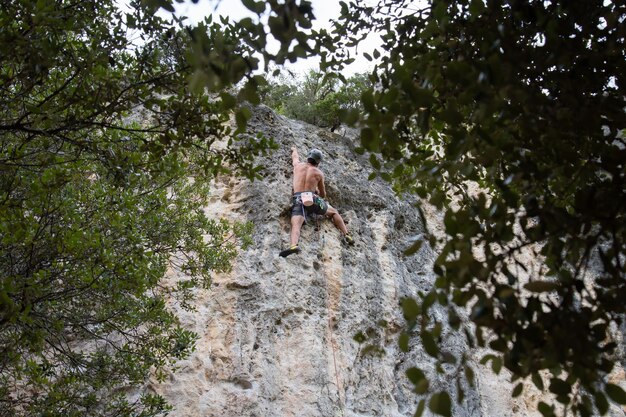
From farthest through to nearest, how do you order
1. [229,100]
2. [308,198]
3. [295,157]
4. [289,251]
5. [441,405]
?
[295,157] → [308,198] → [289,251] → [229,100] → [441,405]

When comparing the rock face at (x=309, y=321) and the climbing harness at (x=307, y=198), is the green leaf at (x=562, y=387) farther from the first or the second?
the climbing harness at (x=307, y=198)

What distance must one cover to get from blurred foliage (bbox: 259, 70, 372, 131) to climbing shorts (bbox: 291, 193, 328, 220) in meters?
3.79

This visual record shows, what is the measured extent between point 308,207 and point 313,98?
24.4ft

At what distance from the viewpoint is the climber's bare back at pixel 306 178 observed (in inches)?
379

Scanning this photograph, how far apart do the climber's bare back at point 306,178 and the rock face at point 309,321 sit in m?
0.25

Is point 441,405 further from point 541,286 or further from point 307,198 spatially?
point 307,198

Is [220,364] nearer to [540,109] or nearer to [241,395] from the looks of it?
[241,395]

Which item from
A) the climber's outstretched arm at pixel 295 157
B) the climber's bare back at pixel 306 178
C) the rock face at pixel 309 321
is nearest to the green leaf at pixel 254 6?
the rock face at pixel 309 321

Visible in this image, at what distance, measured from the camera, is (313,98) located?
16234 millimetres

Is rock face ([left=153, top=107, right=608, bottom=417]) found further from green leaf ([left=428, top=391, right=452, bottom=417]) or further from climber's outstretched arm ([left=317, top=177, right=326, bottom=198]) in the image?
green leaf ([left=428, top=391, right=452, bottom=417])

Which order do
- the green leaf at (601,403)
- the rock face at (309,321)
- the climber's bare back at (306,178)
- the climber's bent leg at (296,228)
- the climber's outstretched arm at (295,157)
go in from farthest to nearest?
the climber's outstretched arm at (295,157) → the climber's bare back at (306,178) → the climber's bent leg at (296,228) → the rock face at (309,321) → the green leaf at (601,403)

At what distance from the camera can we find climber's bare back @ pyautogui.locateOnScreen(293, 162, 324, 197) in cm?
963

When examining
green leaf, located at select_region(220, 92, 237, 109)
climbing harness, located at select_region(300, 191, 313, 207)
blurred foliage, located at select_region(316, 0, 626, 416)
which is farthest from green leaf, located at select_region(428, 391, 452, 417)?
climbing harness, located at select_region(300, 191, 313, 207)

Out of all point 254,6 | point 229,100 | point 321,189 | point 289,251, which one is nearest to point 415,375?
point 229,100
